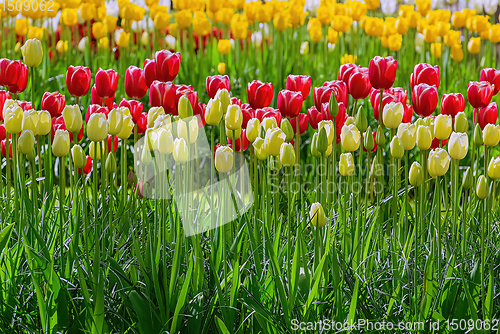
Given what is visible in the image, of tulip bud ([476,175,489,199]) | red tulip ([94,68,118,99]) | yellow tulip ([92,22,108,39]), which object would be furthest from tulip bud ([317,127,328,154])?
yellow tulip ([92,22,108,39])

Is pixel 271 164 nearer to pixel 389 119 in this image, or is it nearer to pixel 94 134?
pixel 389 119

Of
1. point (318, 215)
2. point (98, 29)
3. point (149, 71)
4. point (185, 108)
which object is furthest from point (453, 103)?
point (98, 29)

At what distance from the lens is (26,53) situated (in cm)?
187

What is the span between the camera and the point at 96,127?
1.44 m

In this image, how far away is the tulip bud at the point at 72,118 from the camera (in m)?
1.62

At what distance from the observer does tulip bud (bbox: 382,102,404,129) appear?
5.38 feet

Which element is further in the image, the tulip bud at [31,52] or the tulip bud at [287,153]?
the tulip bud at [31,52]

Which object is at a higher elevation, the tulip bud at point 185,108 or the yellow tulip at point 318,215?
the tulip bud at point 185,108

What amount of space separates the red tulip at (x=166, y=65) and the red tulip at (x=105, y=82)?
207 mm

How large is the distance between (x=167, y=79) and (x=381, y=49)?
4.05 meters

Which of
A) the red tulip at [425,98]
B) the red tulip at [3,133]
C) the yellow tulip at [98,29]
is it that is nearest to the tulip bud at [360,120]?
the red tulip at [425,98]

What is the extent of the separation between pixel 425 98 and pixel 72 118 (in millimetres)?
1187

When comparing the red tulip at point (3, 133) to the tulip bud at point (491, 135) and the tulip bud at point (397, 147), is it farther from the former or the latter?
the tulip bud at point (491, 135)

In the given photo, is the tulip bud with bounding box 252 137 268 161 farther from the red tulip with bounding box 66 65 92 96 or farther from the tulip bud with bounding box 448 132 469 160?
the red tulip with bounding box 66 65 92 96
